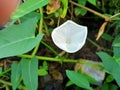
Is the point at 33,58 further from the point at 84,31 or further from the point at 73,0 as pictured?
the point at 73,0

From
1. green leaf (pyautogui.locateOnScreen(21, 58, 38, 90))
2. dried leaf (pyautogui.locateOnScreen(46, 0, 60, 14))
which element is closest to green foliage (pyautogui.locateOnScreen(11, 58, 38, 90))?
green leaf (pyautogui.locateOnScreen(21, 58, 38, 90))

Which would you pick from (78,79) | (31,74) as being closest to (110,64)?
(78,79)

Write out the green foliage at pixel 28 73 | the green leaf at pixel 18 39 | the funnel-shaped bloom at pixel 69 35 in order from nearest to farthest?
1. the green leaf at pixel 18 39
2. the green foliage at pixel 28 73
3. the funnel-shaped bloom at pixel 69 35

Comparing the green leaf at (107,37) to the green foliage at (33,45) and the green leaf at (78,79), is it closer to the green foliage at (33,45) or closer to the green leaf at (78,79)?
the green foliage at (33,45)

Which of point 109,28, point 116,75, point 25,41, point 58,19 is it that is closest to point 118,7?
point 109,28

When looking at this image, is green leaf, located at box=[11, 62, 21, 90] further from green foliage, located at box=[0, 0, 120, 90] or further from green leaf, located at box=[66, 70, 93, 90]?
green leaf, located at box=[66, 70, 93, 90]

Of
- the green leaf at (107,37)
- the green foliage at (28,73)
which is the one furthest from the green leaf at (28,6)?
the green leaf at (107,37)
